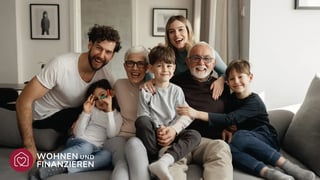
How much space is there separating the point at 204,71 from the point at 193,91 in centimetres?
15

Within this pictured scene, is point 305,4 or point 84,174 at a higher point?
point 305,4

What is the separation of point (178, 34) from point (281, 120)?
0.91m

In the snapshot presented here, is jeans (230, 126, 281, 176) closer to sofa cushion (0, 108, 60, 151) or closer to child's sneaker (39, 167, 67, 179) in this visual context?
child's sneaker (39, 167, 67, 179)

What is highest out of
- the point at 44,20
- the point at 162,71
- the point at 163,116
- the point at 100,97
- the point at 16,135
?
the point at 44,20

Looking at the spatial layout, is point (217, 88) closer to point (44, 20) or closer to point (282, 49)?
point (282, 49)

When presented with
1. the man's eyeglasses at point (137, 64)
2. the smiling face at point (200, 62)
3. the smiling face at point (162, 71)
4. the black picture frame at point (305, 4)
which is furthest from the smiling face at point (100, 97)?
the black picture frame at point (305, 4)

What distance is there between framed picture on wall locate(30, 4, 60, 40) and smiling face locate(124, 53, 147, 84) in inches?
142

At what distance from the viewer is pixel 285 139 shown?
2.03 meters

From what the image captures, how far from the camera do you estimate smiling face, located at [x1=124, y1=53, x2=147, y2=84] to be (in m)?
1.99

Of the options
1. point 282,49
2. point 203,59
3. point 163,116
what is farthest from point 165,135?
point 282,49

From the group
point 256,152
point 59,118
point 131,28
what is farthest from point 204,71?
point 131,28

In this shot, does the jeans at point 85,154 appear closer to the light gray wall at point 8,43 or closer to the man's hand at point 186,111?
the man's hand at point 186,111

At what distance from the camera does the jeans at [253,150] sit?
1.68 meters

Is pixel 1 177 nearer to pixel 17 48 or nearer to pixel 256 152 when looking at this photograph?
pixel 256 152
